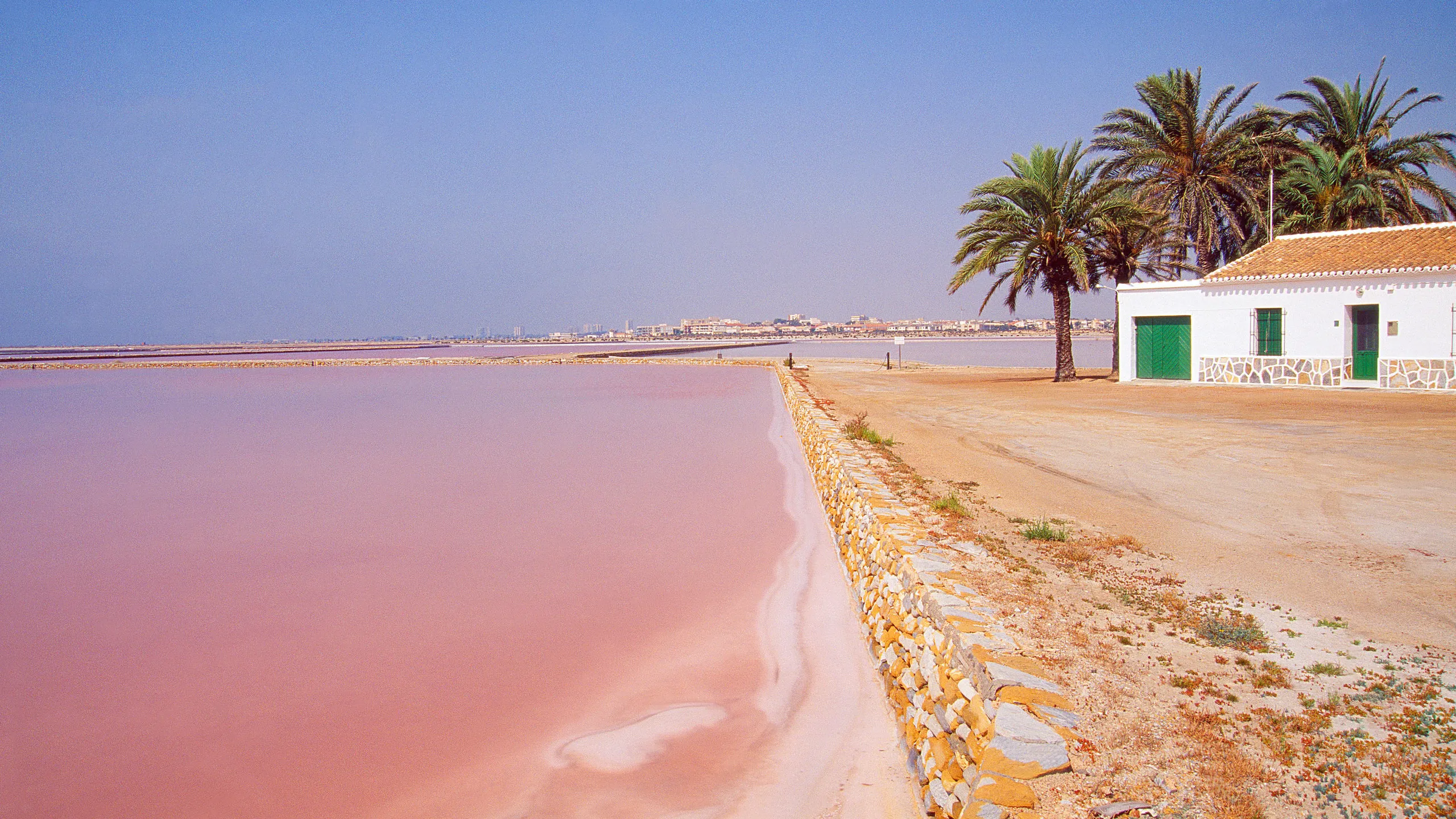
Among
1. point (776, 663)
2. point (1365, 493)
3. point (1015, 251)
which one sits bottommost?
point (776, 663)

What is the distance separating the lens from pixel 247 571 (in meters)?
9.11

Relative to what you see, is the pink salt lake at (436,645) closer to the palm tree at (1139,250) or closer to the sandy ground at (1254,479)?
the sandy ground at (1254,479)

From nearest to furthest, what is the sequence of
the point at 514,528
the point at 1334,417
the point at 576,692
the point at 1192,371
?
the point at 576,692 → the point at 514,528 → the point at 1334,417 → the point at 1192,371

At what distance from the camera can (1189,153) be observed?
1075 inches

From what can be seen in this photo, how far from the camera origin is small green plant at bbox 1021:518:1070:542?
23.4ft

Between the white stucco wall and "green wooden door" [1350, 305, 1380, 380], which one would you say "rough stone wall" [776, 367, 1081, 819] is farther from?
"green wooden door" [1350, 305, 1380, 380]

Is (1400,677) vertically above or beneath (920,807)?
above

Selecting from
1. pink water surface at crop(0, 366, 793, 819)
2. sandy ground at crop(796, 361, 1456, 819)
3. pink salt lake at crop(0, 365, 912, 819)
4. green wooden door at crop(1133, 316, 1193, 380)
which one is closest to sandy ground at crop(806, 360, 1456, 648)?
sandy ground at crop(796, 361, 1456, 819)

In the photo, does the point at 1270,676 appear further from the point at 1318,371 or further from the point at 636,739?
the point at 1318,371

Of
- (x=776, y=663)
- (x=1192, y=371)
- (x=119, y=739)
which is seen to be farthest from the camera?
(x=1192, y=371)

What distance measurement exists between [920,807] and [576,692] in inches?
99.1

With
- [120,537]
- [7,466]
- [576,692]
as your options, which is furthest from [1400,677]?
[7,466]

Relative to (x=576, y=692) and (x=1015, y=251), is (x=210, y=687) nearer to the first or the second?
(x=576, y=692)

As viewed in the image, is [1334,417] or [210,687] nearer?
[210,687]
